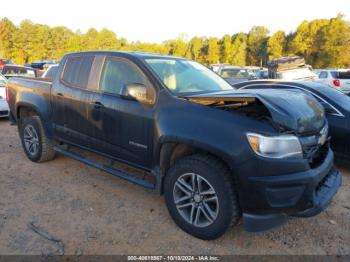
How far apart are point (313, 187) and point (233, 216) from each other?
76 centimetres

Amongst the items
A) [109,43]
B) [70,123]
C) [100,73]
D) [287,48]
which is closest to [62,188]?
[70,123]

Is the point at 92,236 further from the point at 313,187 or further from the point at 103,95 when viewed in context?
the point at 313,187

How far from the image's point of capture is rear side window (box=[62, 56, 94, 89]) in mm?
4500

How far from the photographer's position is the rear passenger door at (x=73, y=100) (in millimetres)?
4457

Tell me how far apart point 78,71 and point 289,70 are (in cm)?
1288

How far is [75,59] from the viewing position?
4824 mm

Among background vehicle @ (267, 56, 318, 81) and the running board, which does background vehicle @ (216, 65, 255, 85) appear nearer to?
background vehicle @ (267, 56, 318, 81)

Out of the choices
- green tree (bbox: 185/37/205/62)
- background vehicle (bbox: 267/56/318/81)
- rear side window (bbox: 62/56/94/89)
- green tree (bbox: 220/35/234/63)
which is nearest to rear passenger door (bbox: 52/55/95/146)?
rear side window (bbox: 62/56/94/89)

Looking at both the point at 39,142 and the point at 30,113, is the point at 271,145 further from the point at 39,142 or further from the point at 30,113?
the point at 30,113

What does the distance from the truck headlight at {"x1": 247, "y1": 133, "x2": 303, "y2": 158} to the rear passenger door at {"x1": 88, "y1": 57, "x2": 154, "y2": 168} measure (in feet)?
3.93

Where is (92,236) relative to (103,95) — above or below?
below

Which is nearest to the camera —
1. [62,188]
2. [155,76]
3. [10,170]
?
[155,76]

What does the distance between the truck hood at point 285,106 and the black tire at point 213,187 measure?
58 centimetres

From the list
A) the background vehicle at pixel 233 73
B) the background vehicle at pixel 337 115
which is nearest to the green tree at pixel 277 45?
the background vehicle at pixel 233 73
